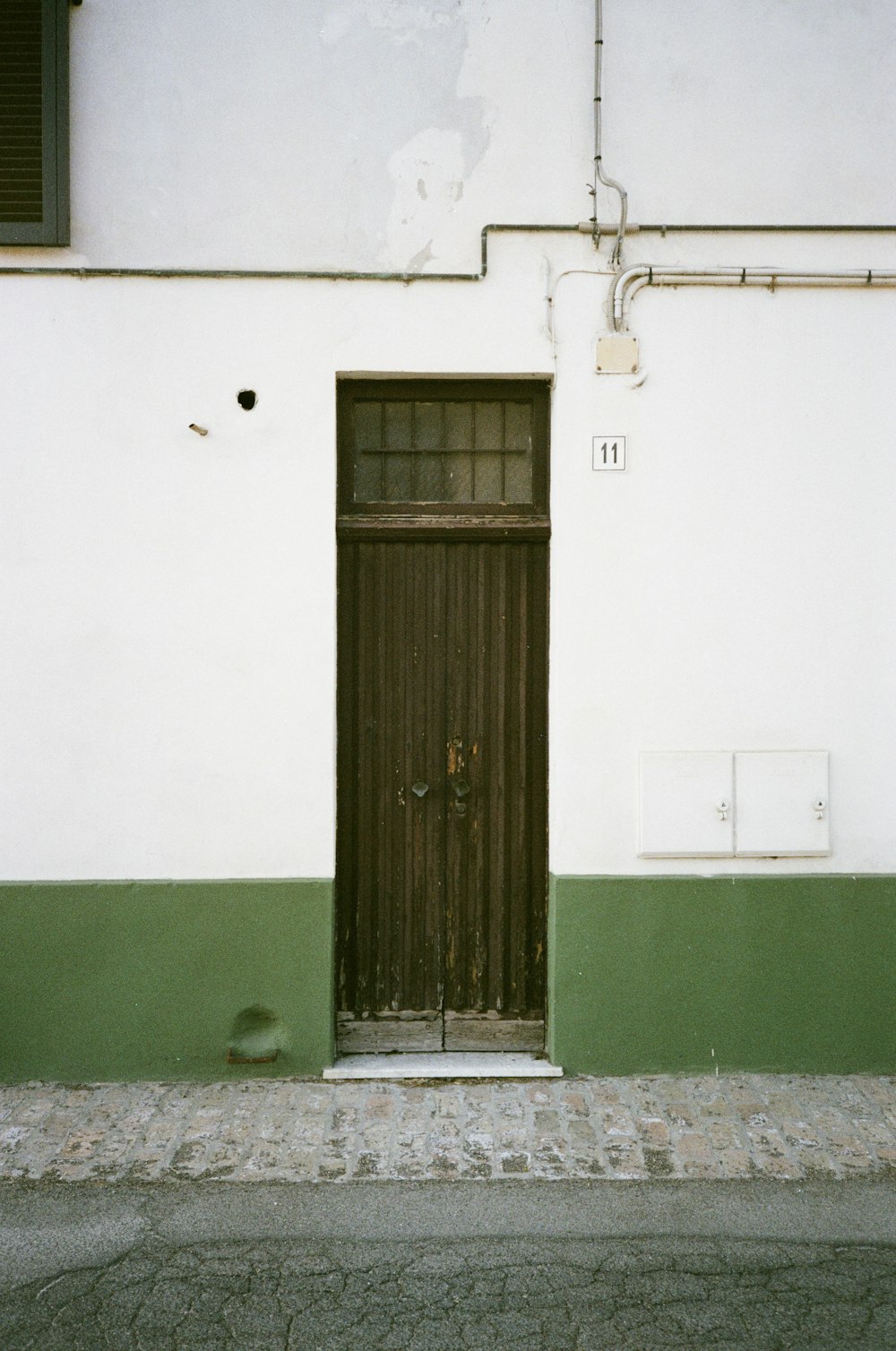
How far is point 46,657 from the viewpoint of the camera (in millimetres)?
4848

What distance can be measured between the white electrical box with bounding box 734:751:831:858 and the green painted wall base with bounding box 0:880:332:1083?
6.59 feet

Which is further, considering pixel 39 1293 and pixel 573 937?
pixel 573 937

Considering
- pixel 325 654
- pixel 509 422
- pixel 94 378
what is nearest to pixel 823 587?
pixel 509 422

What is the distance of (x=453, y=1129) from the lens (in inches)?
173

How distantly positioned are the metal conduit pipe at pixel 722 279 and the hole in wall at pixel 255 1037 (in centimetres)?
360

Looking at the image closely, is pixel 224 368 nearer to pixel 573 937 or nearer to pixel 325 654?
pixel 325 654

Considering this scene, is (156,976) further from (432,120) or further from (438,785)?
(432,120)

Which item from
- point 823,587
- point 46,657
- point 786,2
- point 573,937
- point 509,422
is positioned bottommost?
point 573,937

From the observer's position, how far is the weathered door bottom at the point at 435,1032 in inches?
200

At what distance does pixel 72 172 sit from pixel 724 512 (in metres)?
3.39

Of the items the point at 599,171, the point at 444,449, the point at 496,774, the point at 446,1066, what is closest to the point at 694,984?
the point at 446,1066

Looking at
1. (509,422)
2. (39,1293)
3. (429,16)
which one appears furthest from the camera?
(509,422)

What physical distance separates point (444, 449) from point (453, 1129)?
3.09m

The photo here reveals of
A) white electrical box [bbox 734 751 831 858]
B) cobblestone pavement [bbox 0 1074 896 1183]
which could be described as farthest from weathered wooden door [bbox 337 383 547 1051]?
white electrical box [bbox 734 751 831 858]
